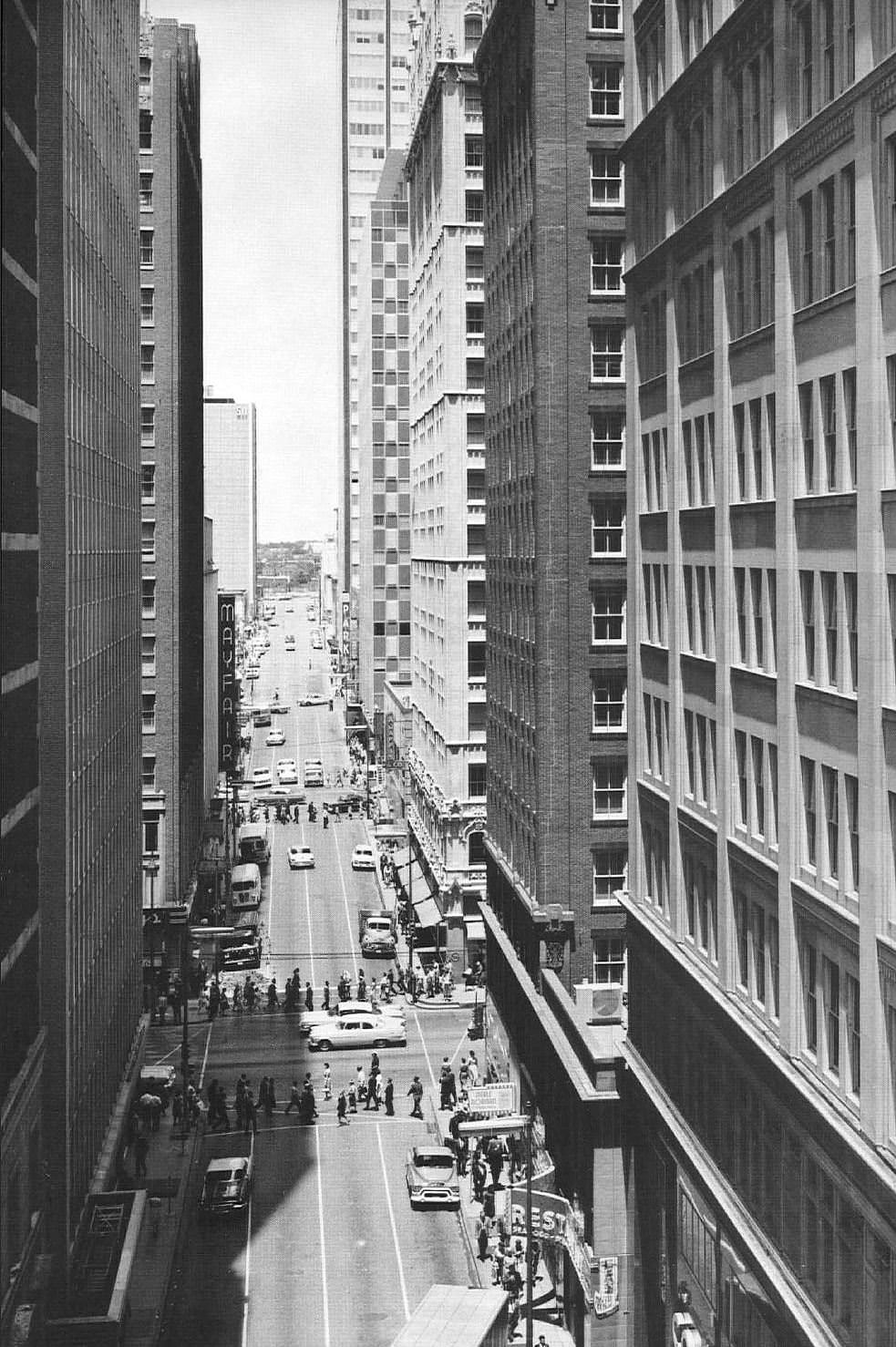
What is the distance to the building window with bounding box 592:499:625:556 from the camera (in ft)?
201

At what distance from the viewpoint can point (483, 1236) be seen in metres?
50.3

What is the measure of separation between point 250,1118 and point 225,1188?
8.82 metres

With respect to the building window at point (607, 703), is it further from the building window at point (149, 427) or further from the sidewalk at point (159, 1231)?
the building window at point (149, 427)

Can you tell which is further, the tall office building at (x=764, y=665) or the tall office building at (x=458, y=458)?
the tall office building at (x=458, y=458)

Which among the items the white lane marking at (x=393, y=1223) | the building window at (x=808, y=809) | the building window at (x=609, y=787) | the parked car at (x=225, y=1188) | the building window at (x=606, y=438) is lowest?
the white lane marking at (x=393, y=1223)

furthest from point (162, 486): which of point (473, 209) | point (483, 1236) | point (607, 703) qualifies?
point (483, 1236)

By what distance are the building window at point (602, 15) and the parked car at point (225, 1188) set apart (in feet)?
135

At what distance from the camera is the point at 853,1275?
89.7ft

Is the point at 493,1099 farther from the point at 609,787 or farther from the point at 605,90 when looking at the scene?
the point at 605,90

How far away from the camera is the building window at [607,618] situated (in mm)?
61312

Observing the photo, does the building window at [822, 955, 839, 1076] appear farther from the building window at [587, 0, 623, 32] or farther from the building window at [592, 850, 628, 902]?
the building window at [587, 0, 623, 32]

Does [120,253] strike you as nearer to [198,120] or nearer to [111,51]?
[111,51]

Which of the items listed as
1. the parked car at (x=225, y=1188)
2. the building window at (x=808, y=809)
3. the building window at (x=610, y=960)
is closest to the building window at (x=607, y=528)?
the building window at (x=610, y=960)

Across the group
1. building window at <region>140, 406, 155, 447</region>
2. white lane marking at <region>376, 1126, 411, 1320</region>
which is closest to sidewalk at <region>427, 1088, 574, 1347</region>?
white lane marking at <region>376, 1126, 411, 1320</region>
